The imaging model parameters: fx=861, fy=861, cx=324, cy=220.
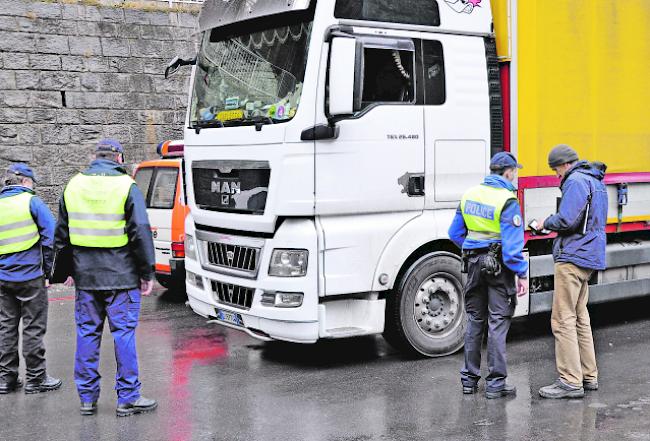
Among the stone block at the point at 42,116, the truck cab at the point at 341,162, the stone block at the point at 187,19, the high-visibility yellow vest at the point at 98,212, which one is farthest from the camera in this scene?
the stone block at the point at 187,19

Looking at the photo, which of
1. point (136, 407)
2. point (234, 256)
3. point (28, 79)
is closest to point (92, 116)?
point (28, 79)

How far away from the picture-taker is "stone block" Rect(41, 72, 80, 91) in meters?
13.9

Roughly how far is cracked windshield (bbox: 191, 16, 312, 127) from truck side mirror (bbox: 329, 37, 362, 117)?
11.9 inches

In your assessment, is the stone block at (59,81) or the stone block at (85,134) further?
the stone block at (85,134)

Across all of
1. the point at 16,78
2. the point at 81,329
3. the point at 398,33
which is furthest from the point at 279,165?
the point at 16,78

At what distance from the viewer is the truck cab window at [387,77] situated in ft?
23.2

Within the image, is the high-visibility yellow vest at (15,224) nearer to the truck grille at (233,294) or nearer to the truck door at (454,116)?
the truck grille at (233,294)

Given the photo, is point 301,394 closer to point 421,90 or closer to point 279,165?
point 279,165

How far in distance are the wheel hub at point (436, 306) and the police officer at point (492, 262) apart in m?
0.95

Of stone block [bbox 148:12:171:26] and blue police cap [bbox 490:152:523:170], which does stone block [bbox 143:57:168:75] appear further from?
blue police cap [bbox 490:152:523:170]

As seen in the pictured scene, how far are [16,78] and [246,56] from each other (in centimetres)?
737

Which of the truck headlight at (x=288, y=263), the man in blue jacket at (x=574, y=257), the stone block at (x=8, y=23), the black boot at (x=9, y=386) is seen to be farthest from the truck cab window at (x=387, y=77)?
the stone block at (x=8, y=23)

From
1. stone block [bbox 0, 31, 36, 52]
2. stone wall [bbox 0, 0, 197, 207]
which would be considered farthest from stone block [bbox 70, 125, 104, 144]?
stone block [bbox 0, 31, 36, 52]

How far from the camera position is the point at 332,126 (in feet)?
22.5
